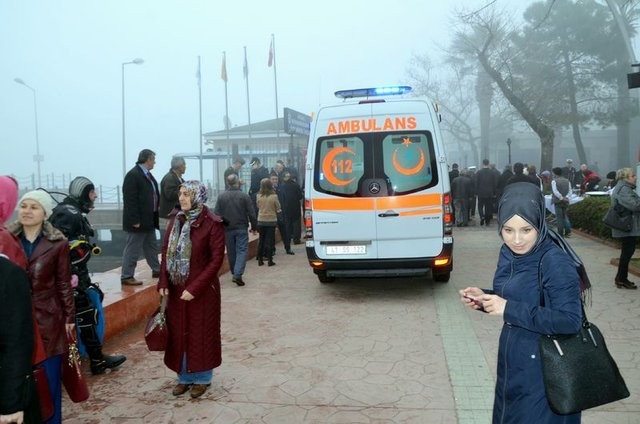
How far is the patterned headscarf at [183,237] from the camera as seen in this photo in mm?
3852

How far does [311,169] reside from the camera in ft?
21.8

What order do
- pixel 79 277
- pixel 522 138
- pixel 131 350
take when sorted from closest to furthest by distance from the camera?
pixel 79 277 → pixel 131 350 → pixel 522 138

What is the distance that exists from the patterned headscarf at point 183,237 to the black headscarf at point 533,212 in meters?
2.46

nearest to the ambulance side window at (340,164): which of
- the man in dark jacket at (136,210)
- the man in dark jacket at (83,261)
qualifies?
the man in dark jacket at (136,210)

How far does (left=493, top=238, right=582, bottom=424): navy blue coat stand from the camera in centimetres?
197

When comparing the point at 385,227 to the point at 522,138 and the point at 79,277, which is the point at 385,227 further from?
the point at 522,138

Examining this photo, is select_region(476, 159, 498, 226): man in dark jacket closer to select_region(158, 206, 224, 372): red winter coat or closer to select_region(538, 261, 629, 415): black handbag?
select_region(158, 206, 224, 372): red winter coat

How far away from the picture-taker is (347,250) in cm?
650

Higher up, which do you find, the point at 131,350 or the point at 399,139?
the point at 399,139

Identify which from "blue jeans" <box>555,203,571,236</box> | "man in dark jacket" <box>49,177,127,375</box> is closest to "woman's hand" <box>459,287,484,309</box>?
"man in dark jacket" <box>49,177,127,375</box>

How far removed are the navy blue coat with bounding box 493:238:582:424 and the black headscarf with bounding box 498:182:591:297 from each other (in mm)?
43

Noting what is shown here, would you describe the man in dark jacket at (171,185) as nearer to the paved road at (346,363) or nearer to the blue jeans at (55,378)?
the paved road at (346,363)

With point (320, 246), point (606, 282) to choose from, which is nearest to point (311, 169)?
point (320, 246)

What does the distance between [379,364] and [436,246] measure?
7.58 feet
